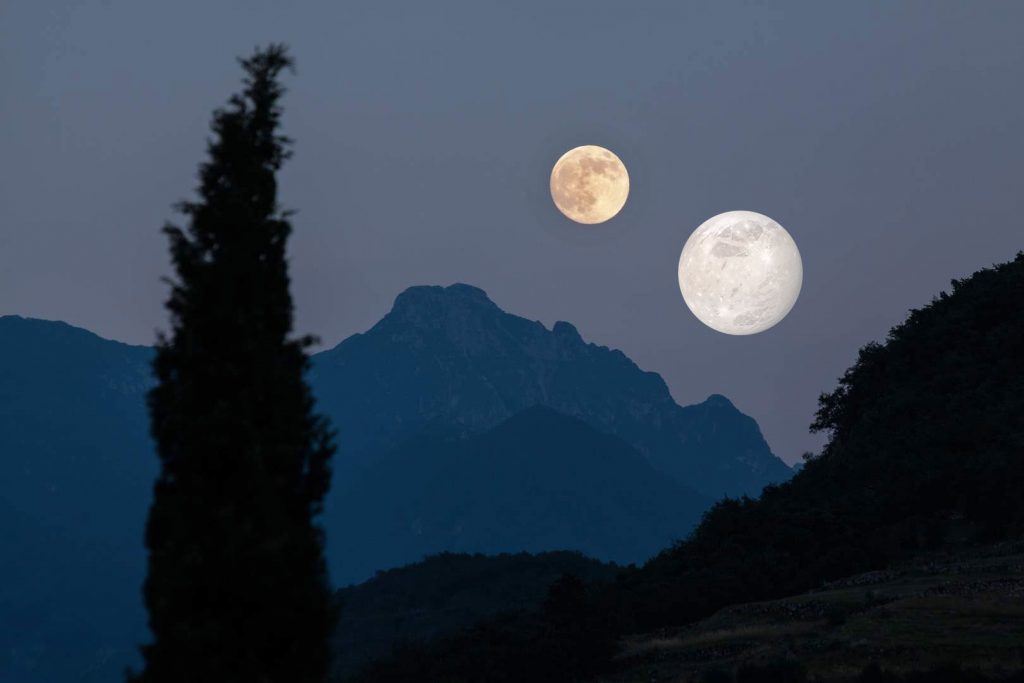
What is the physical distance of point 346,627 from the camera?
506 ft

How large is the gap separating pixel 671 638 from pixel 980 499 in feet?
77.8

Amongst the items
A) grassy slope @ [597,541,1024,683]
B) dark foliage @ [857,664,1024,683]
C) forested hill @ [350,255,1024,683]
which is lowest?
dark foliage @ [857,664,1024,683]

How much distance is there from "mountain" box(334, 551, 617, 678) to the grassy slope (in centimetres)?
8086

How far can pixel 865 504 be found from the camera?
250ft

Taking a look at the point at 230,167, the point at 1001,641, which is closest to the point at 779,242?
the point at 1001,641

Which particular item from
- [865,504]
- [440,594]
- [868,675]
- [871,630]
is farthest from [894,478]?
[440,594]

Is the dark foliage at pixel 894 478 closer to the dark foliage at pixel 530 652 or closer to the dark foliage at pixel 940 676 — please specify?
the dark foliage at pixel 530 652

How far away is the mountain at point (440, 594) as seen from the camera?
142125 mm

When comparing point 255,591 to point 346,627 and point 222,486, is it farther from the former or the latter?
point 346,627

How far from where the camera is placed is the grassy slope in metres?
39.1

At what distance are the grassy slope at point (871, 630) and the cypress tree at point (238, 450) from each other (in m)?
24.4

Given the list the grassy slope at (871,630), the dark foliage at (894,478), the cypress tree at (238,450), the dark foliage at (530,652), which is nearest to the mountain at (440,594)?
the dark foliage at (894,478)

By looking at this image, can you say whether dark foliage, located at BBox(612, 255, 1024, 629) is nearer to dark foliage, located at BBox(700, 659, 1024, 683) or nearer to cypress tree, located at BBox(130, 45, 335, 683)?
dark foliage, located at BBox(700, 659, 1024, 683)

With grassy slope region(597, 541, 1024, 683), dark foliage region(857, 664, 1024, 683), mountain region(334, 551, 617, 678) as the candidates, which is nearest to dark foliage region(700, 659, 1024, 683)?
dark foliage region(857, 664, 1024, 683)
